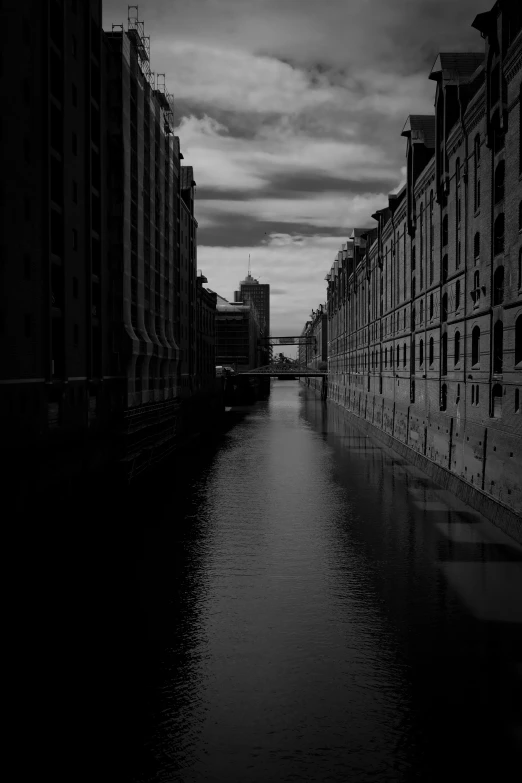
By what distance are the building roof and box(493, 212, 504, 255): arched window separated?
52928 mm

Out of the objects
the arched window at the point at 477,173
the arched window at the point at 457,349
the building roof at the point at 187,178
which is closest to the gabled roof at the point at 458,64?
the arched window at the point at 477,173

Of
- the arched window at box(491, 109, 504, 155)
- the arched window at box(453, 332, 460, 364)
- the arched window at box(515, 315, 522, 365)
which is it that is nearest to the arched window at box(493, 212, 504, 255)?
the arched window at box(491, 109, 504, 155)

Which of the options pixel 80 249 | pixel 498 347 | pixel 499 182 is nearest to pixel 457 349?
pixel 498 347

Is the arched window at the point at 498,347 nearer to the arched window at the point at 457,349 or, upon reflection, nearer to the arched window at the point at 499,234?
the arched window at the point at 499,234

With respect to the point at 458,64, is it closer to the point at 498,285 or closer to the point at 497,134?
the point at 497,134

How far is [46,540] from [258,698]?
1222 cm

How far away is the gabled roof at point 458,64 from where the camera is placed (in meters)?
35.5

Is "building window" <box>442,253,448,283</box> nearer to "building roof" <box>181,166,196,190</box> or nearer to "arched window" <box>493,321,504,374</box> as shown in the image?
"arched window" <box>493,321,504,374</box>

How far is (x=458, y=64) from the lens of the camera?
35.9 m

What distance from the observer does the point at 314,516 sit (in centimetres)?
2872

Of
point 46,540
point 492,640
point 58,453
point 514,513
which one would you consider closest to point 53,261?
point 58,453

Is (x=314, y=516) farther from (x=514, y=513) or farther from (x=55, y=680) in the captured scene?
(x=55, y=680)

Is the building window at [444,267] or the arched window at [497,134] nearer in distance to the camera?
the arched window at [497,134]

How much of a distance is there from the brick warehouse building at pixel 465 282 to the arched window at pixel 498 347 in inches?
1.7
